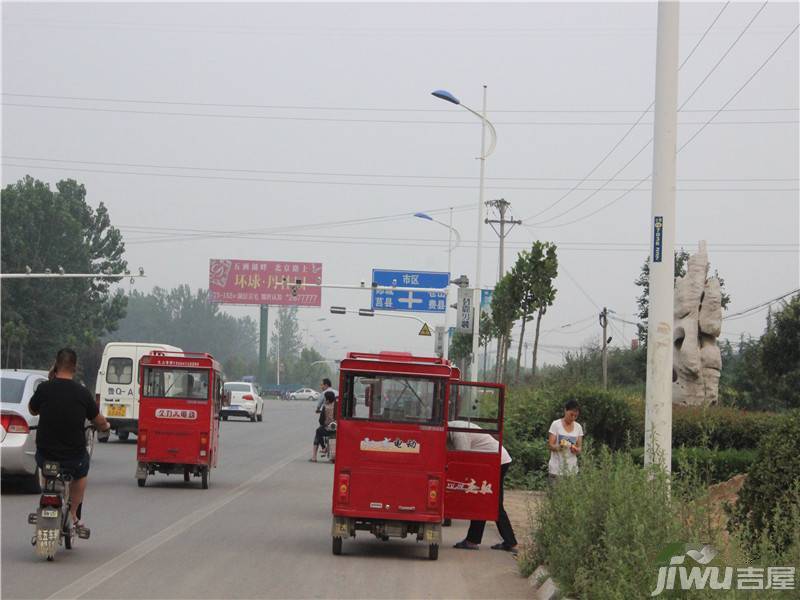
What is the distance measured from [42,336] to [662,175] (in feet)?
265

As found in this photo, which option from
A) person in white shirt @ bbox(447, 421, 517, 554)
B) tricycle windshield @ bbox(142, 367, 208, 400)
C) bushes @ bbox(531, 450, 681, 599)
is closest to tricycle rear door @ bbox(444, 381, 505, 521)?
person in white shirt @ bbox(447, 421, 517, 554)

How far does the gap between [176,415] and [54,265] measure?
73152 mm

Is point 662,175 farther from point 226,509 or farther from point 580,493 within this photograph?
point 226,509

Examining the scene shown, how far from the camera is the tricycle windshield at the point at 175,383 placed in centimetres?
2080

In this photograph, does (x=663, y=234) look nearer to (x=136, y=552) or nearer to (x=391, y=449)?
(x=391, y=449)

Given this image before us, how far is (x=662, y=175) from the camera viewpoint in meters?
11.4

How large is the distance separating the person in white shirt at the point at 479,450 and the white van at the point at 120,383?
19.0 m

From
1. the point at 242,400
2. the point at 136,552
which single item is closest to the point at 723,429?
the point at 136,552

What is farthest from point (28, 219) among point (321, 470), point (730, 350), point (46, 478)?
point (46, 478)

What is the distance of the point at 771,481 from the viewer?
10.1 m

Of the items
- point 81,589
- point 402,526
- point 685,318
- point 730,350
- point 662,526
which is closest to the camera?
point 662,526

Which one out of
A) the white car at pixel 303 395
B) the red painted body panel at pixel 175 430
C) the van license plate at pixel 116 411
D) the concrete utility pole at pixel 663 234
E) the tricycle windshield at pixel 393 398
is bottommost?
the white car at pixel 303 395

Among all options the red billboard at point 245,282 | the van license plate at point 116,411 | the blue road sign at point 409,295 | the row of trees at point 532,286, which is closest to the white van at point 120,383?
the van license plate at point 116,411

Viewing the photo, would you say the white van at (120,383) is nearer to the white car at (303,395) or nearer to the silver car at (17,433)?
the silver car at (17,433)
